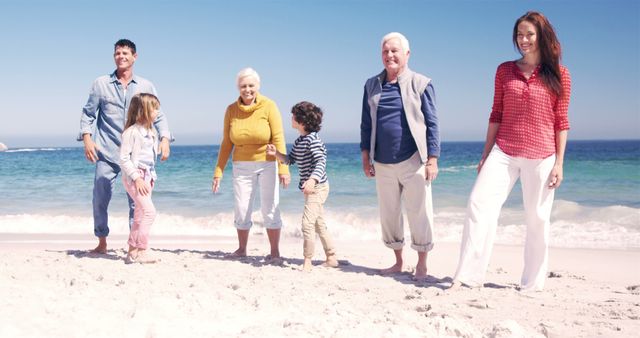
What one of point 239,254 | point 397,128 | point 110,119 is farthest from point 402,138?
point 110,119

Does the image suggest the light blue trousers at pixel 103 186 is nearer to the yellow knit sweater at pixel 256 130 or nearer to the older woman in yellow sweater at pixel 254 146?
the older woman in yellow sweater at pixel 254 146

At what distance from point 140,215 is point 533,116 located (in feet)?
10.1

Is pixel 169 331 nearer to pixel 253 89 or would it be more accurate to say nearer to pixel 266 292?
pixel 266 292

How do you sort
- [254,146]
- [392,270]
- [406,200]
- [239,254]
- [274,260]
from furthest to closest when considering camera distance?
[239,254], [274,260], [254,146], [392,270], [406,200]

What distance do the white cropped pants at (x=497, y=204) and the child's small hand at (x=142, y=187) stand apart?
97.8 inches

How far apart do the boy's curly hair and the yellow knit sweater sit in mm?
356

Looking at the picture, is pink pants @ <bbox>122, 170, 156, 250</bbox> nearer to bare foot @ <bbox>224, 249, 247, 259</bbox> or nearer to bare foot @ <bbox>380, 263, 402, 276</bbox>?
bare foot @ <bbox>224, 249, 247, 259</bbox>

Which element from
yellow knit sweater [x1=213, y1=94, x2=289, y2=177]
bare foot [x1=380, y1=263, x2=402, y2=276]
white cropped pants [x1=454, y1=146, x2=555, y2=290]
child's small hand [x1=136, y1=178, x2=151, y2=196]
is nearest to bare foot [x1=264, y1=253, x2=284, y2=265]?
yellow knit sweater [x1=213, y1=94, x2=289, y2=177]

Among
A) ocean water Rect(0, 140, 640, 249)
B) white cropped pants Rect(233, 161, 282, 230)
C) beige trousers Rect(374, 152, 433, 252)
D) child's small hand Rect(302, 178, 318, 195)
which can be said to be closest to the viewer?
beige trousers Rect(374, 152, 433, 252)

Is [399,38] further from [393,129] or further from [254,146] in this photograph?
[254,146]

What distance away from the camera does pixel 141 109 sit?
451 cm

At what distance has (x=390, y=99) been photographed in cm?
415

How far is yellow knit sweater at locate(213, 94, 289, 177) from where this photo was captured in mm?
4723

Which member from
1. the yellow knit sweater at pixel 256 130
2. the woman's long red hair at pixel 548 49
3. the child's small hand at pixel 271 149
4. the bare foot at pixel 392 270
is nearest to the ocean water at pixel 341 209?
the bare foot at pixel 392 270
